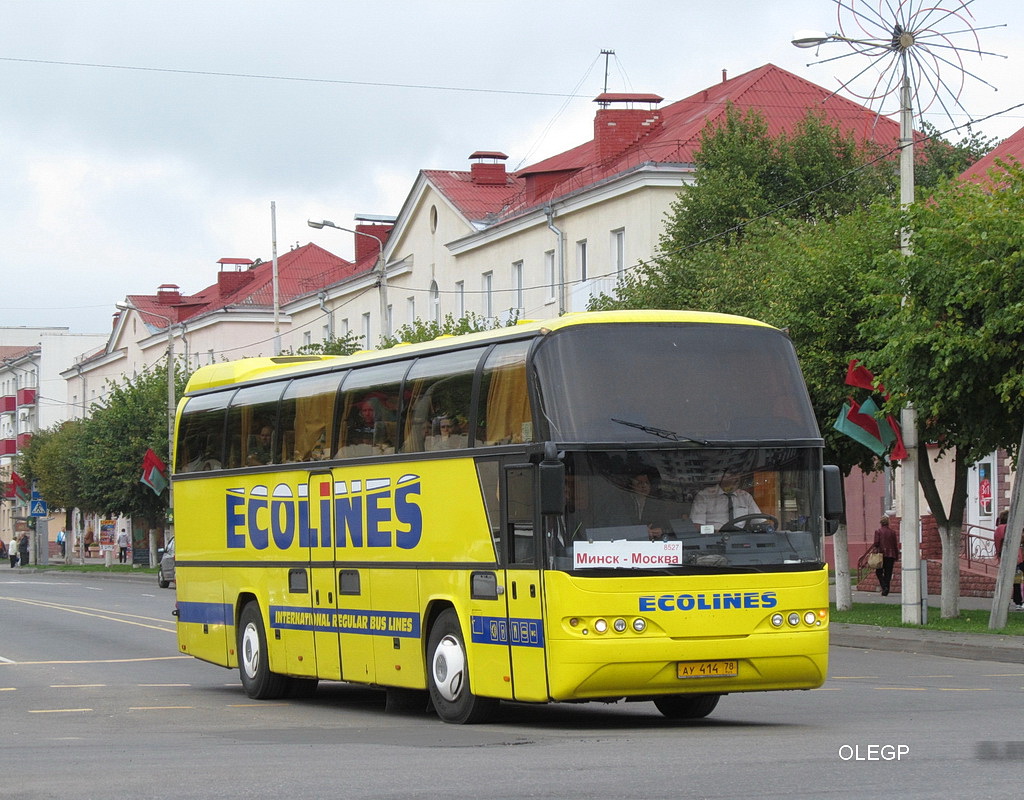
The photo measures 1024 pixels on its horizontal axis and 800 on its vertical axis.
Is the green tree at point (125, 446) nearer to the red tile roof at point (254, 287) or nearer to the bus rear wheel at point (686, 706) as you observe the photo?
the red tile roof at point (254, 287)

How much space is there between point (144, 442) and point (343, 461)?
56.0 m

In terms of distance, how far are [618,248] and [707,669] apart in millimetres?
38302

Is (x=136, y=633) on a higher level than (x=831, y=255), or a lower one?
lower

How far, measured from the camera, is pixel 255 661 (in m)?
18.5

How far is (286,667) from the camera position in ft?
58.1

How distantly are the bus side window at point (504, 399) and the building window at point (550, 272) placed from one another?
130ft

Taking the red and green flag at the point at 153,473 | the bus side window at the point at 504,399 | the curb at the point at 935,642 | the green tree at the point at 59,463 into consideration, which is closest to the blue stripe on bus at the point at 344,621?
the bus side window at the point at 504,399

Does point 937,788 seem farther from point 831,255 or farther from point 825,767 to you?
point 831,255

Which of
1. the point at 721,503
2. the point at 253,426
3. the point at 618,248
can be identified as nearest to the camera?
the point at 721,503

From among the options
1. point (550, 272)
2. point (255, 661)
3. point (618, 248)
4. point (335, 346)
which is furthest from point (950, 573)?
point (335, 346)

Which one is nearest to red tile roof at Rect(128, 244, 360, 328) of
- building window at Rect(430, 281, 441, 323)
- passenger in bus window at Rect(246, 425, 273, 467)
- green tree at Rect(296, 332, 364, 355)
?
green tree at Rect(296, 332, 364, 355)

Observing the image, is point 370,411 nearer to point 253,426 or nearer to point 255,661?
point 253,426

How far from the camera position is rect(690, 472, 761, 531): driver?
1320cm

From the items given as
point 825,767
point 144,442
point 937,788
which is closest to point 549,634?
point 825,767
